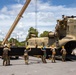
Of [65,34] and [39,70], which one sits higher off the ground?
[65,34]

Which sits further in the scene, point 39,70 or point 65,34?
point 65,34

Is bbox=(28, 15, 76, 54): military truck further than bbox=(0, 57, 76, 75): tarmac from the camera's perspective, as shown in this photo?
Yes

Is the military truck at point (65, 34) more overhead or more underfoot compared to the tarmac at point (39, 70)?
more overhead

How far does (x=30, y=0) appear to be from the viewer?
4228 centimetres

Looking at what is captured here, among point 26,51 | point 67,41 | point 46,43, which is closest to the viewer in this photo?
point 26,51

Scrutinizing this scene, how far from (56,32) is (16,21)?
1259 cm

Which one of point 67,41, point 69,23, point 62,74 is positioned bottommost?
point 62,74

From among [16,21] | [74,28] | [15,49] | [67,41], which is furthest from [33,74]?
[16,21]

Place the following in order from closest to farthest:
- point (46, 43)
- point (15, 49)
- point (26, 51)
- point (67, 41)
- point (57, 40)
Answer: point (26, 51)
point (15, 49)
point (67, 41)
point (57, 40)
point (46, 43)

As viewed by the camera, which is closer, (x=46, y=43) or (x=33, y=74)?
(x=33, y=74)

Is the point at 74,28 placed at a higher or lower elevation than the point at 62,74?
higher

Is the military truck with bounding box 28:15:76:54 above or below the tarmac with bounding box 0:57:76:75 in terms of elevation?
above

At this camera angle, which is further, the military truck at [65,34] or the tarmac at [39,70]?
the military truck at [65,34]

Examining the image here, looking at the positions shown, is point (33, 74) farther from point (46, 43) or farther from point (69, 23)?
point (46, 43)
